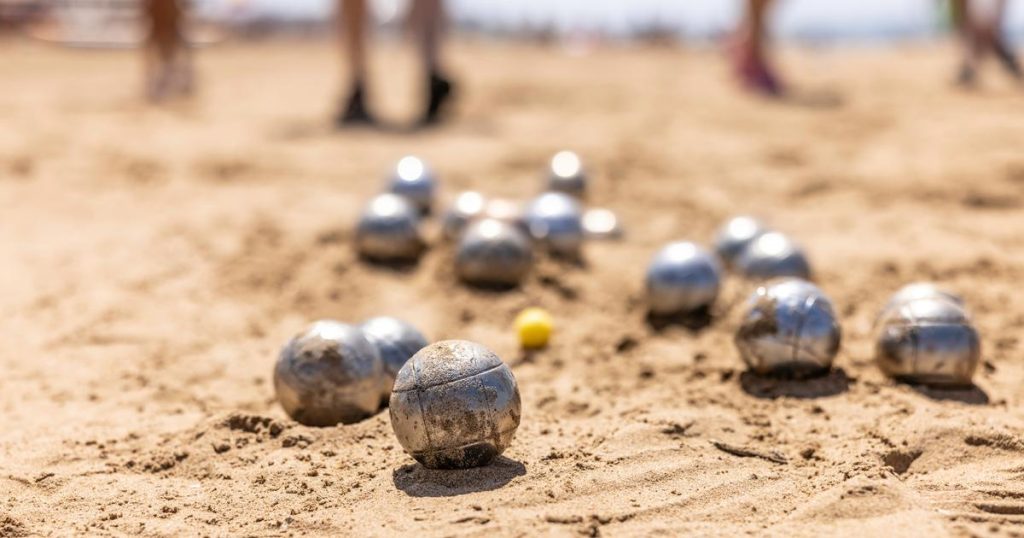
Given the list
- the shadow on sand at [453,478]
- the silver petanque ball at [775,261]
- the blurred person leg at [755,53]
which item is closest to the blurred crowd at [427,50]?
the blurred person leg at [755,53]

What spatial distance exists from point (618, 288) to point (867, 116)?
270 inches

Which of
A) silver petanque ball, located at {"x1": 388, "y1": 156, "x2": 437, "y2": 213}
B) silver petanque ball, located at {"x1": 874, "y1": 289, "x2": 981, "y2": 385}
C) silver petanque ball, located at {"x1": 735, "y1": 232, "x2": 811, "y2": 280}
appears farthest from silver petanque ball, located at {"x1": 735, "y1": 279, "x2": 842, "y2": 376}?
silver petanque ball, located at {"x1": 388, "y1": 156, "x2": 437, "y2": 213}

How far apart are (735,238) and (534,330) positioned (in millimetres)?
2139

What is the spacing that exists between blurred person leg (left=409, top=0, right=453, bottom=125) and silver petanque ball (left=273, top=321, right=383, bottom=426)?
7.87m

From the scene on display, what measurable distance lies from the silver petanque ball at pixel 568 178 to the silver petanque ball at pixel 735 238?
6.52 ft

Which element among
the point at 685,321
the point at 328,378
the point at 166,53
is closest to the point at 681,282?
the point at 685,321

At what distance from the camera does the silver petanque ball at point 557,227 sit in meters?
7.51

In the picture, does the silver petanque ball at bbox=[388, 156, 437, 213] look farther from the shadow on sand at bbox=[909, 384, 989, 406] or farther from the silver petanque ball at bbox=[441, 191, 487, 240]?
the shadow on sand at bbox=[909, 384, 989, 406]

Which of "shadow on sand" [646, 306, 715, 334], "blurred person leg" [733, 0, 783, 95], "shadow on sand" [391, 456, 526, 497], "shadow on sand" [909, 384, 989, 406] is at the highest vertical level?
"blurred person leg" [733, 0, 783, 95]

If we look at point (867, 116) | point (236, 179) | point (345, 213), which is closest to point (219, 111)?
point (236, 179)

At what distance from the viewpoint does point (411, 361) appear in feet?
13.4

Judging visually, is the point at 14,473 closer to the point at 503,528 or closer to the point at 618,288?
the point at 503,528

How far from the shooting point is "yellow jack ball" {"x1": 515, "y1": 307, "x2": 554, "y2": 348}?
5914mm

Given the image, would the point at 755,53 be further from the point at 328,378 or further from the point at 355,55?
the point at 328,378
